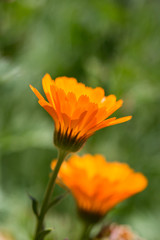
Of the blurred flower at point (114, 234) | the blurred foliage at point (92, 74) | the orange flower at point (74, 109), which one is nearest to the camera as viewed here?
the orange flower at point (74, 109)

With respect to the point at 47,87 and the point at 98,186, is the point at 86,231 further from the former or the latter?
the point at 47,87

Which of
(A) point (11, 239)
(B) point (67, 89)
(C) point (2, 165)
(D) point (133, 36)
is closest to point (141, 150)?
(D) point (133, 36)

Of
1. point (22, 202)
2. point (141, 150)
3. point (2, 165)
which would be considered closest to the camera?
point (22, 202)

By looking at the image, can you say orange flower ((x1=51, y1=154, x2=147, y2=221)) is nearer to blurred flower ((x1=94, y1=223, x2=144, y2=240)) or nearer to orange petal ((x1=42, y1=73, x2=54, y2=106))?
blurred flower ((x1=94, y1=223, x2=144, y2=240))

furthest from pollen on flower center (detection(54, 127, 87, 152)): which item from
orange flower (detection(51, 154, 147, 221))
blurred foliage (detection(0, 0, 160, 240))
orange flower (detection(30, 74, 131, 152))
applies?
blurred foliage (detection(0, 0, 160, 240))

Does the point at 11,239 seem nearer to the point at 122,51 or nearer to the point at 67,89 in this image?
the point at 67,89

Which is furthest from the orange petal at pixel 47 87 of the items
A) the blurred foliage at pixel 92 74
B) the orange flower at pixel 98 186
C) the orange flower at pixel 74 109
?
the blurred foliage at pixel 92 74

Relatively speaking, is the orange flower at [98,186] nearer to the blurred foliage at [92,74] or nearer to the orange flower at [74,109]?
the orange flower at [74,109]
